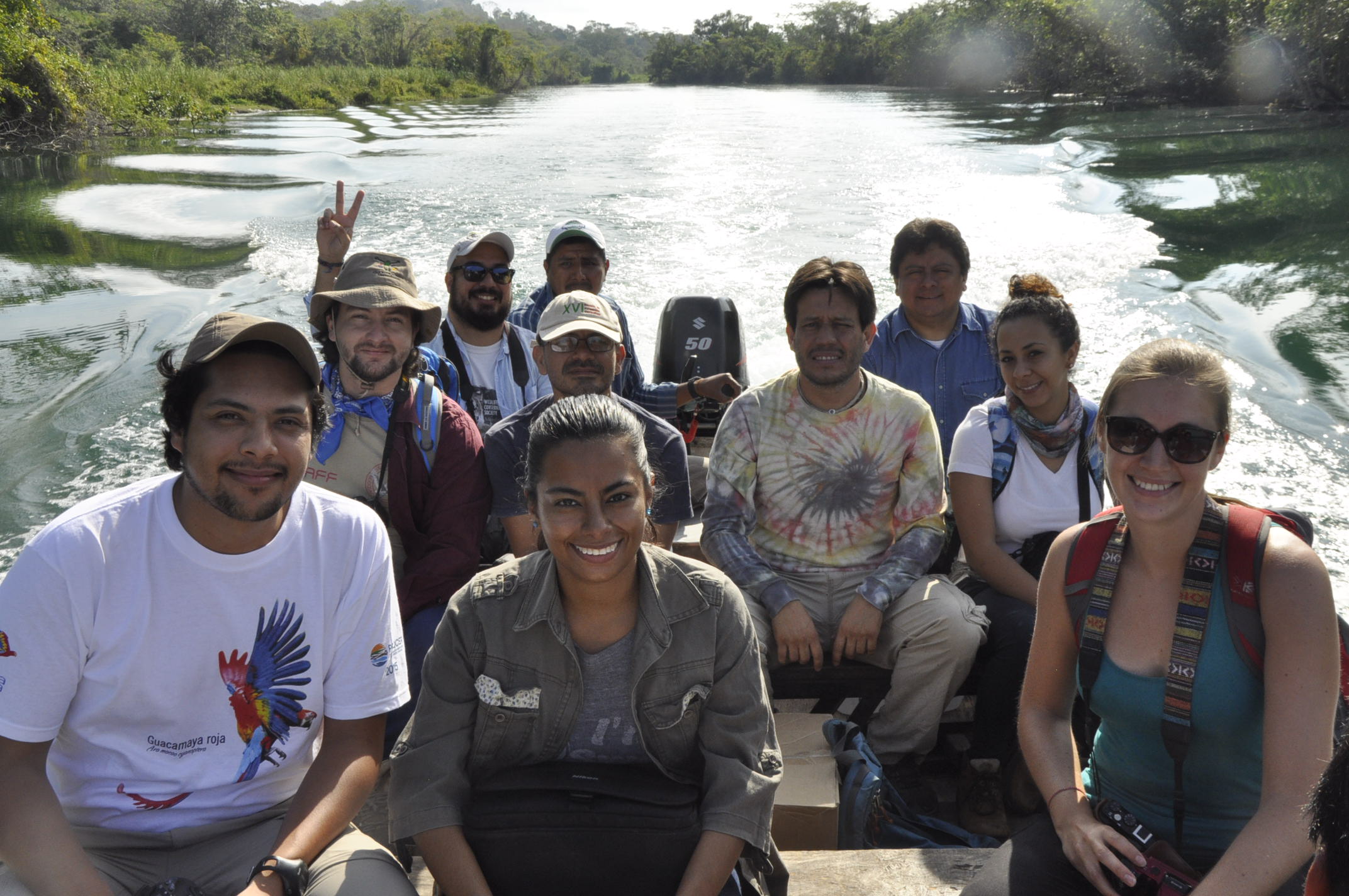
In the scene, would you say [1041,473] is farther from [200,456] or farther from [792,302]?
[200,456]

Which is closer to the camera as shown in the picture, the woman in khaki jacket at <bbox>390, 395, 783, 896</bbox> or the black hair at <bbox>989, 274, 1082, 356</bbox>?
the woman in khaki jacket at <bbox>390, 395, 783, 896</bbox>

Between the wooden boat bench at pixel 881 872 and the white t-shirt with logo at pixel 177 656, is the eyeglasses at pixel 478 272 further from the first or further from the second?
the wooden boat bench at pixel 881 872

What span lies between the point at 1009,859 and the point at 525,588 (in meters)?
1.01

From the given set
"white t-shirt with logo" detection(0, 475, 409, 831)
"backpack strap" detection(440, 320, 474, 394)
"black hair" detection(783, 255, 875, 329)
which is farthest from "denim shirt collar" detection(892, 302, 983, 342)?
"white t-shirt with logo" detection(0, 475, 409, 831)

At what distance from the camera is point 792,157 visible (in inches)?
679

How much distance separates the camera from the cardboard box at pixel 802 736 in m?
2.50

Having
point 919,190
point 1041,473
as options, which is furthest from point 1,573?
point 919,190

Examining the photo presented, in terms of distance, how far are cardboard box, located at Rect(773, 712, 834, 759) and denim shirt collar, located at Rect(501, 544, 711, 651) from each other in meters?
0.76

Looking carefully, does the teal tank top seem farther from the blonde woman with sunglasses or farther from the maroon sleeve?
the maroon sleeve

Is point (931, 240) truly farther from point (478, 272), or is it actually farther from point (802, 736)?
point (802, 736)

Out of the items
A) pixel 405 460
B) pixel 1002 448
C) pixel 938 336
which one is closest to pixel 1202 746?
pixel 1002 448

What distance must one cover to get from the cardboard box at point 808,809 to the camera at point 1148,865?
0.72 meters

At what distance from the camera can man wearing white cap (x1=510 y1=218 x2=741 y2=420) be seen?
3.94 metres

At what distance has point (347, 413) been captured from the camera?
9.11ft
